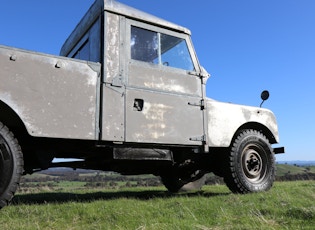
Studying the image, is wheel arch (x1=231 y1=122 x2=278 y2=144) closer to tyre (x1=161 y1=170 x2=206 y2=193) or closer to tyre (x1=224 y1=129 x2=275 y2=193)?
tyre (x1=224 y1=129 x2=275 y2=193)

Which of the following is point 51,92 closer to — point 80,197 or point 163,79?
point 163,79

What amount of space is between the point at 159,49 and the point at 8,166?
275 centimetres

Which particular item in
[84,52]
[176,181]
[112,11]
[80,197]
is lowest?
[80,197]

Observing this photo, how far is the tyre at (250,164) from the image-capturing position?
17.5ft

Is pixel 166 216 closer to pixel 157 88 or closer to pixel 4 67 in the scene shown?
pixel 157 88

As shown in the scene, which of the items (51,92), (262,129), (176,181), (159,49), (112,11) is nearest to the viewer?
(51,92)

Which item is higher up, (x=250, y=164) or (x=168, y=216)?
(x=250, y=164)

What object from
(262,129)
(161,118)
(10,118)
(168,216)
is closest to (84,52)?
(161,118)

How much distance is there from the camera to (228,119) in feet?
18.2

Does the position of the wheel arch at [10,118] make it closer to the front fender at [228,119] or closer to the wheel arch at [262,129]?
the front fender at [228,119]

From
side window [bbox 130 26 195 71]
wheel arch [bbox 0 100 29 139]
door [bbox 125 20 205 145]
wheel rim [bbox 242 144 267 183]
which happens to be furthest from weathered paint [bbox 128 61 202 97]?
wheel arch [bbox 0 100 29 139]

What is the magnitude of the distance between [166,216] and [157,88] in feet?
6.53

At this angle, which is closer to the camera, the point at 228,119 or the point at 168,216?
the point at 168,216

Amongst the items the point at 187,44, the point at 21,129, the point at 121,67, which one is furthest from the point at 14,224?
the point at 187,44
